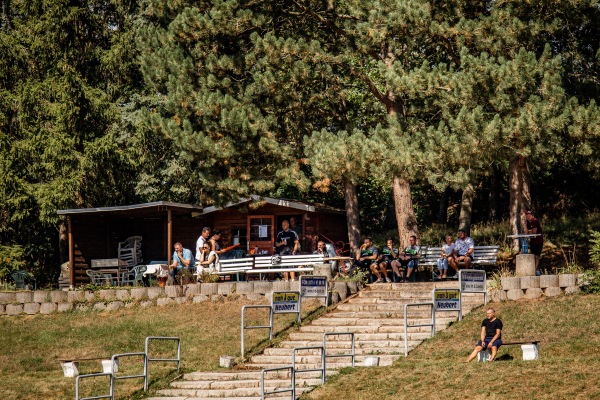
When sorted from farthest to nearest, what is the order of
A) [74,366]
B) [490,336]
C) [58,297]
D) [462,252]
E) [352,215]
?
1. [352,215]
2. [58,297]
3. [462,252]
4. [74,366]
5. [490,336]

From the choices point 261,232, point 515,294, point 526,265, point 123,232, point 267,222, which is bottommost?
point 515,294

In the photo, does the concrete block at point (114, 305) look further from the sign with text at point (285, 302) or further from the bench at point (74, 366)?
the bench at point (74, 366)

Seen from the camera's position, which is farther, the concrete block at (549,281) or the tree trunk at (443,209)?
the tree trunk at (443,209)

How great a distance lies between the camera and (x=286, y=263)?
28344 millimetres

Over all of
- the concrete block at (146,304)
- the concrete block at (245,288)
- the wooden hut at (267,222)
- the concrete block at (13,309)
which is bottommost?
the concrete block at (13,309)

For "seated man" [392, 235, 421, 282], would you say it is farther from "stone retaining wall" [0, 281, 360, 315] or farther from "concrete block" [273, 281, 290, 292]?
"concrete block" [273, 281, 290, 292]

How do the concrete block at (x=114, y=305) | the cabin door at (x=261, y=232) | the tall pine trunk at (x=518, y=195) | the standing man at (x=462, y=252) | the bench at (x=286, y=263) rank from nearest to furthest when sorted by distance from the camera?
the standing man at (x=462, y=252)
the concrete block at (x=114, y=305)
the bench at (x=286, y=263)
the tall pine trunk at (x=518, y=195)
the cabin door at (x=261, y=232)

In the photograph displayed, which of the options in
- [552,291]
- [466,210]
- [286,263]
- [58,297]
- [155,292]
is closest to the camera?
[552,291]

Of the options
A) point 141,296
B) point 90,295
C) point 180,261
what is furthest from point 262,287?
point 90,295

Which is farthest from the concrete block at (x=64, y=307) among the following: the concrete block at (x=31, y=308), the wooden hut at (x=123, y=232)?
the wooden hut at (x=123, y=232)

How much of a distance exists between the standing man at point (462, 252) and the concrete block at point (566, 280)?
2.68 meters

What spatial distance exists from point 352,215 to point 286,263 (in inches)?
188

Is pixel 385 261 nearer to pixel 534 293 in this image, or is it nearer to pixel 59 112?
pixel 534 293

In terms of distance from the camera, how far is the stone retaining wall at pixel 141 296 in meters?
26.2
